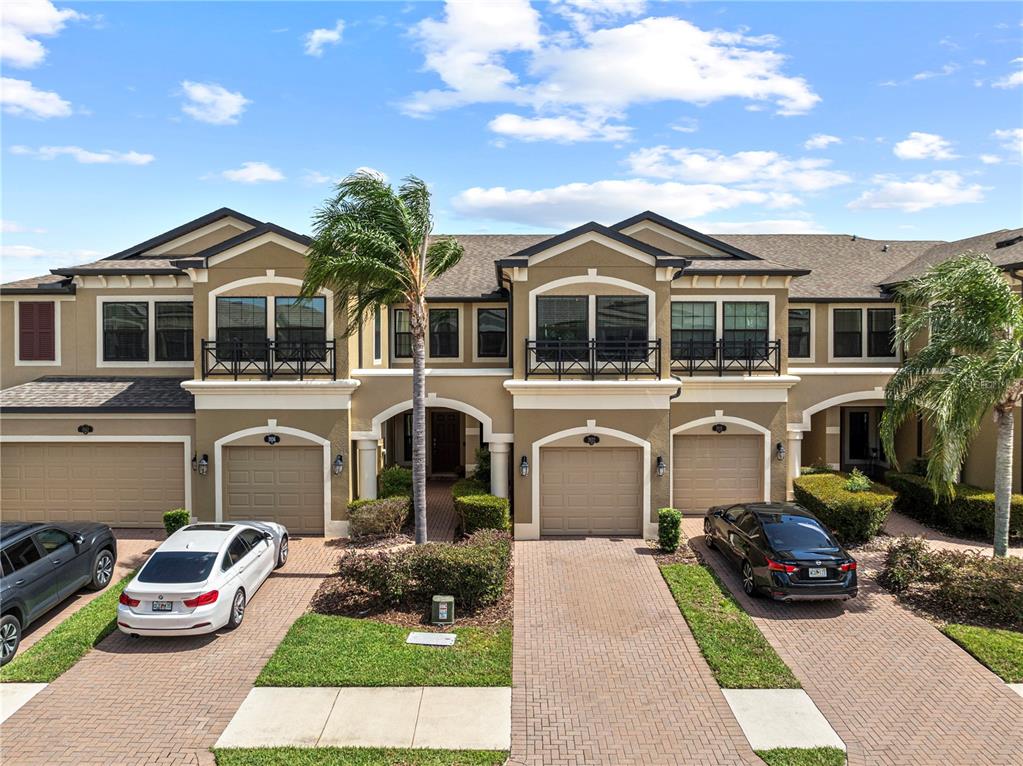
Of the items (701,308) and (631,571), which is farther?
(701,308)

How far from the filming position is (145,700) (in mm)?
8773

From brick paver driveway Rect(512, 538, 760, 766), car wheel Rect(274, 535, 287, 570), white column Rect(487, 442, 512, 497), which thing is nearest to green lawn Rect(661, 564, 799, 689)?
brick paver driveway Rect(512, 538, 760, 766)

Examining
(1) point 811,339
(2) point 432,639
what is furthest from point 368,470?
(1) point 811,339

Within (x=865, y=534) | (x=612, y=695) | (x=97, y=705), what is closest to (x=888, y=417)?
(x=865, y=534)

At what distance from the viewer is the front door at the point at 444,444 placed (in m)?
23.1

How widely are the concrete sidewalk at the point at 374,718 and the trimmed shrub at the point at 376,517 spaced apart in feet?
20.3

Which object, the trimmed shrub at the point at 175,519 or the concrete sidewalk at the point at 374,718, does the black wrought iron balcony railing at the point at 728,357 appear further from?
the trimmed shrub at the point at 175,519

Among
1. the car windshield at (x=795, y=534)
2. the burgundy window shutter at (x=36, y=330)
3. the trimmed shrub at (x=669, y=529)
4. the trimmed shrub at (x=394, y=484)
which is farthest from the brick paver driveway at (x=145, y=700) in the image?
the burgundy window shutter at (x=36, y=330)

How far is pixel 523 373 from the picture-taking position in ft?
51.5

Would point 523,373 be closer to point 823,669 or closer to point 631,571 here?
point 631,571

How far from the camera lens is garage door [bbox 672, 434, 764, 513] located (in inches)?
679

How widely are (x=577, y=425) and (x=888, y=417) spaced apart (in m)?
6.62

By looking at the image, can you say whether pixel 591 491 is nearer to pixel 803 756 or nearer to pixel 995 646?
pixel 995 646

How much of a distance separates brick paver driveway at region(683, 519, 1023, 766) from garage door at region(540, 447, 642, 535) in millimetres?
3942
